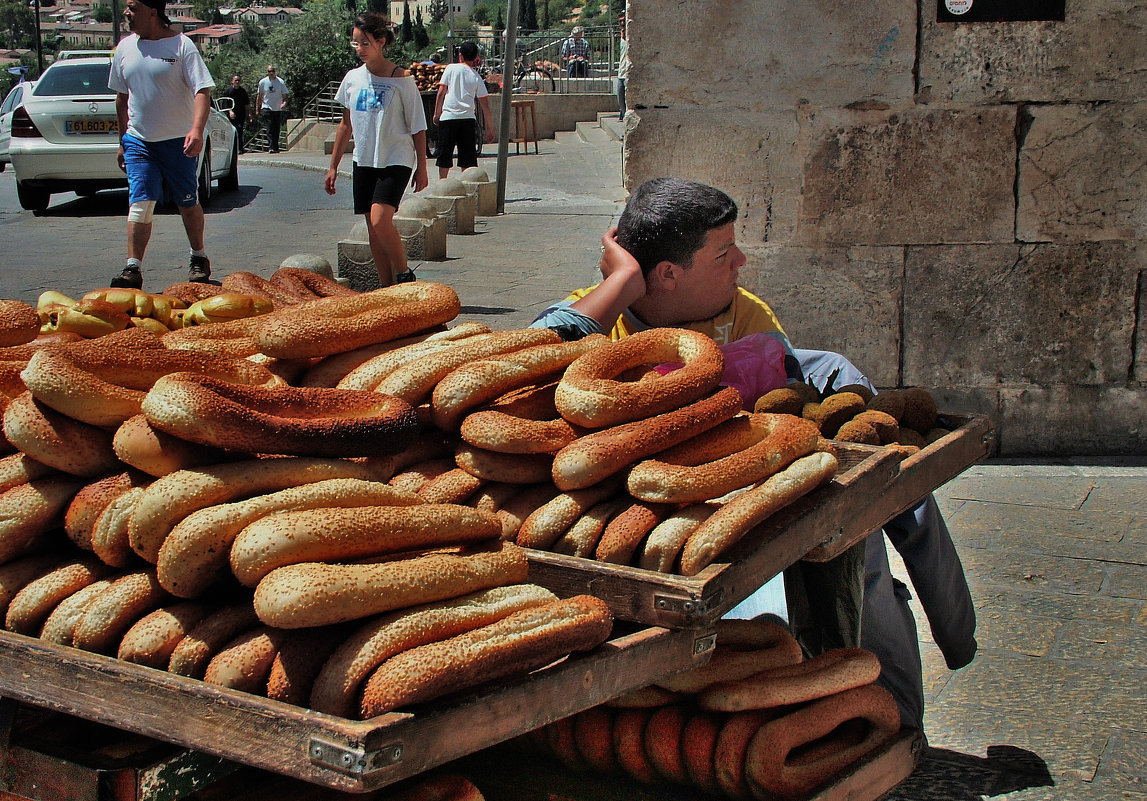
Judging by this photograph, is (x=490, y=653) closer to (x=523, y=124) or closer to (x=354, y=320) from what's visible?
(x=354, y=320)

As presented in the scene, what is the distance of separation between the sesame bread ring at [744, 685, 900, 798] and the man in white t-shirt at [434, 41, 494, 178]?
1176cm

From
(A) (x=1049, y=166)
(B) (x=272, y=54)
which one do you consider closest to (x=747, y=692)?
(A) (x=1049, y=166)

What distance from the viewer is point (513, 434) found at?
1826 mm

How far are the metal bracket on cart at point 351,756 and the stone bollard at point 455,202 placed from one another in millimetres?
9905

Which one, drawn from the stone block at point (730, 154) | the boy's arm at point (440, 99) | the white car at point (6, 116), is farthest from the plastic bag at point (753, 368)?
the white car at point (6, 116)

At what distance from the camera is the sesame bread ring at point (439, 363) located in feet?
A: 6.35

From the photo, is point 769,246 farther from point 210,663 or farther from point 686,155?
point 210,663

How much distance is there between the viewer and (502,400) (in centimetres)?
197

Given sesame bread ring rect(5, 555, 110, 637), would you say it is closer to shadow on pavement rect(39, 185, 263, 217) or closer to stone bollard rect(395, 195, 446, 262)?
stone bollard rect(395, 195, 446, 262)

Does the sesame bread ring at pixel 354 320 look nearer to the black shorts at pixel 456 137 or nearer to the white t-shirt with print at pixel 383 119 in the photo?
the white t-shirt with print at pixel 383 119

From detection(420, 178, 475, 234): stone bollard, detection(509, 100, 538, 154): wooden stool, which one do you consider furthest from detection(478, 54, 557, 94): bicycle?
detection(420, 178, 475, 234): stone bollard

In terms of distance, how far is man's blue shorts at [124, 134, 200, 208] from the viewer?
685 cm

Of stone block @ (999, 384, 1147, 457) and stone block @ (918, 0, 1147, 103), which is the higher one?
stone block @ (918, 0, 1147, 103)

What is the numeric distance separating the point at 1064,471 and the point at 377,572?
173 inches
